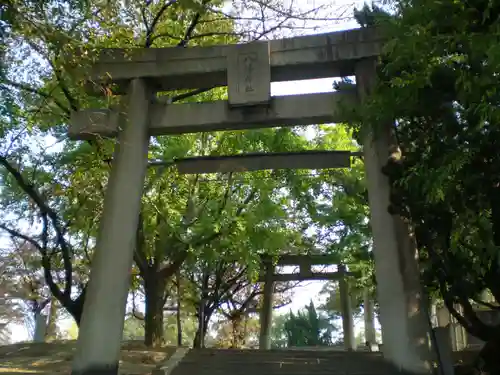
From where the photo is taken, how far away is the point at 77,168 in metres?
10.7

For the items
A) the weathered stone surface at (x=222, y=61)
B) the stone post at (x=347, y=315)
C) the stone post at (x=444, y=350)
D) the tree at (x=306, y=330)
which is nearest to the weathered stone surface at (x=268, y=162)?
the weathered stone surface at (x=222, y=61)

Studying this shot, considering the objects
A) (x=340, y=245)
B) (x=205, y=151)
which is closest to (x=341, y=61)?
(x=205, y=151)

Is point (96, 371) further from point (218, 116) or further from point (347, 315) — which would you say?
point (347, 315)

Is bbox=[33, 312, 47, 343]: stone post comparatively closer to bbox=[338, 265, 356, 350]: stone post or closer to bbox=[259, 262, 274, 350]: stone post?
bbox=[259, 262, 274, 350]: stone post

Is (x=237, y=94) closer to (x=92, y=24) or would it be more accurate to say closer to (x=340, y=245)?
(x=92, y=24)

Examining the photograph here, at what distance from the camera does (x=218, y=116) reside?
8.59 metres

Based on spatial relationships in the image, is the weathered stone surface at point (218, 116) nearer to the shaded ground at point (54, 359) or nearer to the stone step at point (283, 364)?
the stone step at point (283, 364)

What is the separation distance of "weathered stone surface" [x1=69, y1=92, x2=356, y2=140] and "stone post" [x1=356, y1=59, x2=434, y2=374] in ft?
2.49

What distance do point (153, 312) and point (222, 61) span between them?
7465 mm

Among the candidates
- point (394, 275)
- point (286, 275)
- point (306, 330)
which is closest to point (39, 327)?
point (286, 275)

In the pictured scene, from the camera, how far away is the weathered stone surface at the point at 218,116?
8.42 meters

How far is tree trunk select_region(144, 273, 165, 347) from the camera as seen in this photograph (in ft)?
43.7

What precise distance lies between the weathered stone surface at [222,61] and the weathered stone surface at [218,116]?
1.77 ft

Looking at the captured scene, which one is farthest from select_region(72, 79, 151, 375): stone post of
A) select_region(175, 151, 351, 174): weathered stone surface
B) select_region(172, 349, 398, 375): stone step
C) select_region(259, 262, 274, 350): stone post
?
select_region(259, 262, 274, 350): stone post
